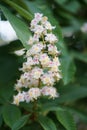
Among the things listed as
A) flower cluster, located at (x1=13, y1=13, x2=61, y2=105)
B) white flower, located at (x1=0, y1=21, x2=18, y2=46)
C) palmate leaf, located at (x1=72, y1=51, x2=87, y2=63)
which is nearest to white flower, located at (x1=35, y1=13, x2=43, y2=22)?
flower cluster, located at (x1=13, y1=13, x2=61, y2=105)

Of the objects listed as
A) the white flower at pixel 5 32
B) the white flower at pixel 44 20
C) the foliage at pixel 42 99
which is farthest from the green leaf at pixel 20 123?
the white flower at pixel 5 32

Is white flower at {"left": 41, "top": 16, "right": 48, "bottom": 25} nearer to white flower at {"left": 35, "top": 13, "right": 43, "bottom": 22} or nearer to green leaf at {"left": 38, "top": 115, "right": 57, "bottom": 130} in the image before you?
white flower at {"left": 35, "top": 13, "right": 43, "bottom": 22}

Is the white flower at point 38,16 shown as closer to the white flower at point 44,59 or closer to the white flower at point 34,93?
the white flower at point 44,59

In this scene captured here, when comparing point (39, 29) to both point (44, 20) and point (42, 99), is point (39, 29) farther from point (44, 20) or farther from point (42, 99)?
point (42, 99)

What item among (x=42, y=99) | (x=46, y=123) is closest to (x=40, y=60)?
(x=46, y=123)

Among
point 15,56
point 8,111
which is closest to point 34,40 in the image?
point 8,111
